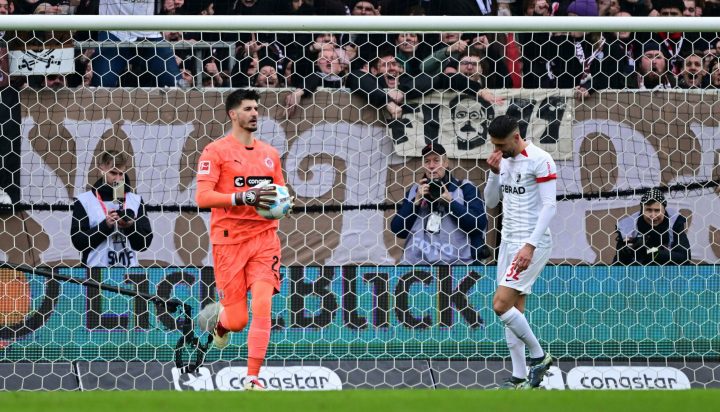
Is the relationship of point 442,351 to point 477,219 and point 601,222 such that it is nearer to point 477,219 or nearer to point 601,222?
point 477,219

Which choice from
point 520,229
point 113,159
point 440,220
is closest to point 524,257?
point 520,229

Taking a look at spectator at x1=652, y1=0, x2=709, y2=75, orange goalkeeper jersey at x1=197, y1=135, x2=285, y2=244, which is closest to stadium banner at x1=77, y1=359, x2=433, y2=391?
orange goalkeeper jersey at x1=197, y1=135, x2=285, y2=244

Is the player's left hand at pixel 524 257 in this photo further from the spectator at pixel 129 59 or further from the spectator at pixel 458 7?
the spectator at pixel 458 7

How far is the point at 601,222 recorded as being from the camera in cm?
799

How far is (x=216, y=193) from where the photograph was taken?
20.6 feet

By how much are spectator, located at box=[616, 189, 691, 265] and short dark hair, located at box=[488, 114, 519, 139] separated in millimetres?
1679

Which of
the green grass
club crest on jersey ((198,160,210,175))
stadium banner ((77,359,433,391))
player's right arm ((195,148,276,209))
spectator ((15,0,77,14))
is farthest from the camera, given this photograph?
spectator ((15,0,77,14))

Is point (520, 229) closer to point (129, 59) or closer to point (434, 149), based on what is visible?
point (434, 149)

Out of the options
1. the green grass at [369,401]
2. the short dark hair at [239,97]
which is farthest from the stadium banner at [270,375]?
the green grass at [369,401]

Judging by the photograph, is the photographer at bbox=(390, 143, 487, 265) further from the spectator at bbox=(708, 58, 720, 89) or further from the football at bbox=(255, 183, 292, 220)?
the spectator at bbox=(708, 58, 720, 89)

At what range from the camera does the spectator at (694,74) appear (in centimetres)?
786

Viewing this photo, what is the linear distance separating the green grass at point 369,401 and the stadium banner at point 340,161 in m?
3.78

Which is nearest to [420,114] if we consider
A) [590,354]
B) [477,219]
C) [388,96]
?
[388,96]

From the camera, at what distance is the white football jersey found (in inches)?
261
